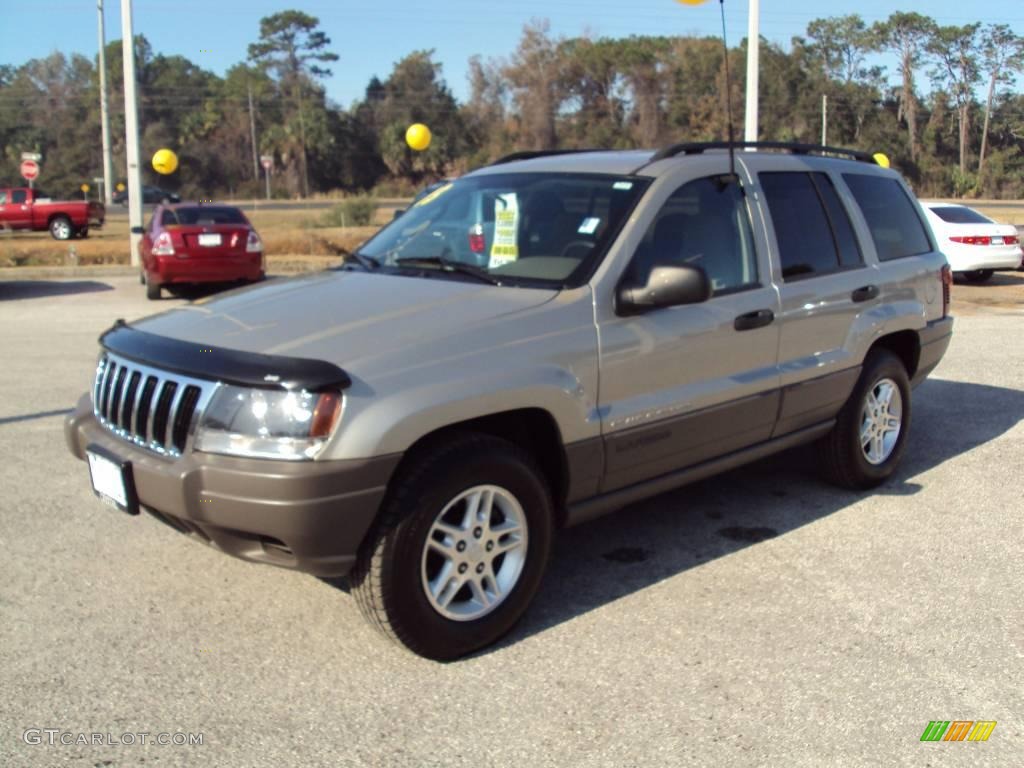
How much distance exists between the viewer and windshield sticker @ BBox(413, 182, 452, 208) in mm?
5285

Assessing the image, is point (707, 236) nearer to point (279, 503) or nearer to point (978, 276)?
point (279, 503)

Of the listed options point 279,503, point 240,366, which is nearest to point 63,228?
point 240,366

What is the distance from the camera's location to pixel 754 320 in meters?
4.79

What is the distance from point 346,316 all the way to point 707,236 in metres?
1.77

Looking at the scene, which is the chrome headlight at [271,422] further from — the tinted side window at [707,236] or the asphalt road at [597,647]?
the tinted side window at [707,236]

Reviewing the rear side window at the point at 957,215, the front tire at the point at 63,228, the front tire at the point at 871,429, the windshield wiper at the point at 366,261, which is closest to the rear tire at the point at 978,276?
the rear side window at the point at 957,215

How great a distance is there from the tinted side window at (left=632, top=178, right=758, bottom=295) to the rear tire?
586 inches

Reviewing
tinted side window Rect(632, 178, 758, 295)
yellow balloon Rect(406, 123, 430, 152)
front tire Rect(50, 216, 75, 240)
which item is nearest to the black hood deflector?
tinted side window Rect(632, 178, 758, 295)

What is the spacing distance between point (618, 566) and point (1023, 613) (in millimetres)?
1661

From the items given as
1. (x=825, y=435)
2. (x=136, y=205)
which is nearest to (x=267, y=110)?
(x=136, y=205)

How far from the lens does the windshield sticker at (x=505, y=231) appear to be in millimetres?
4465

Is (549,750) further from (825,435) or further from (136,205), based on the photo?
(136,205)

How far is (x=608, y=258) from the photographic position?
4234mm

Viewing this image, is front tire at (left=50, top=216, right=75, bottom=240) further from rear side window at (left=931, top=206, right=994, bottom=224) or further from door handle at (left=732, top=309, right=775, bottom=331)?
→ door handle at (left=732, top=309, right=775, bottom=331)
